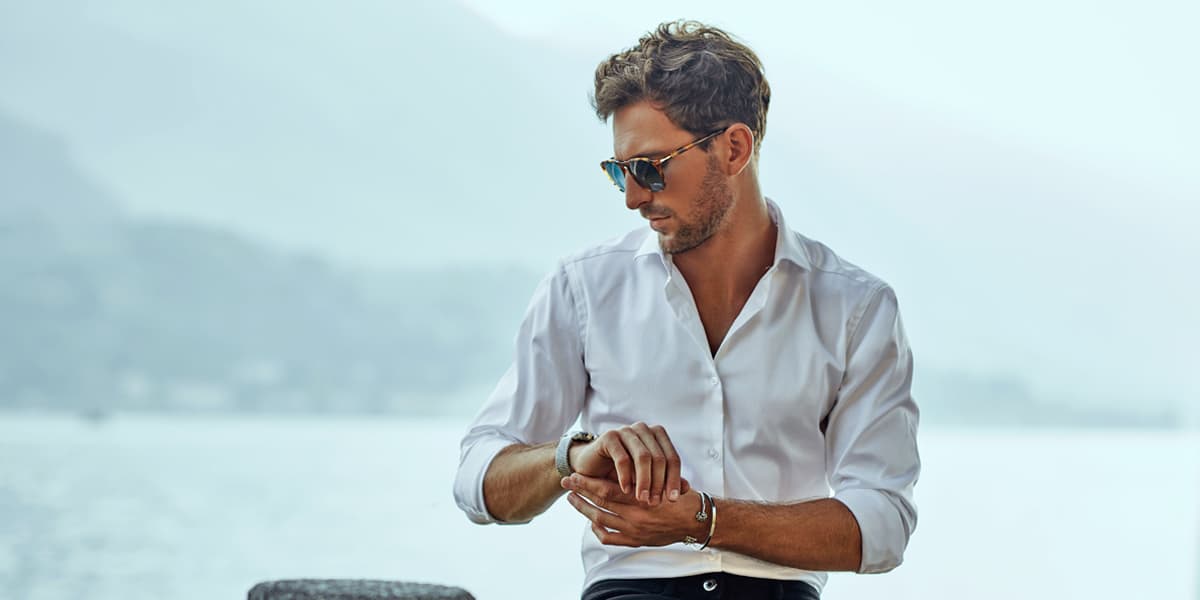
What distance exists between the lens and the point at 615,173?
2.10 meters

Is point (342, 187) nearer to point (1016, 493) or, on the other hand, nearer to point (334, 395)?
point (334, 395)

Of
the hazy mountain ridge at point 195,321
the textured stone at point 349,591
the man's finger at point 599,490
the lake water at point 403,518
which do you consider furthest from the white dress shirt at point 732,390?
the hazy mountain ridge at point 195,321

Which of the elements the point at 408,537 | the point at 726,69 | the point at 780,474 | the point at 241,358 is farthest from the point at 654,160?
the point at 241,358

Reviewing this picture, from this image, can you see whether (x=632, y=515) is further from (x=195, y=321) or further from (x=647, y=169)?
(x=195, y=321)

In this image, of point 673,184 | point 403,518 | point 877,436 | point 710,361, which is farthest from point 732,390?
point 403,518

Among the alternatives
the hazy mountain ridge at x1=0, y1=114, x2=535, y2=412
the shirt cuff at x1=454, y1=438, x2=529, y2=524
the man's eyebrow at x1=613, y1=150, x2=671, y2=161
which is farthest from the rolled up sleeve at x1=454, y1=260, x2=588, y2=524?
the hazy mountain ridge at x1=0, y1=114, x2=535, y2=412

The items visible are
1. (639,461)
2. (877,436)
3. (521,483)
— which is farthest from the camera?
(877,436)

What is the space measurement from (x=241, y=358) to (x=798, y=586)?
1366cm

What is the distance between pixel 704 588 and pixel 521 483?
32 centimetres

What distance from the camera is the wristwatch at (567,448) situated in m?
1.81

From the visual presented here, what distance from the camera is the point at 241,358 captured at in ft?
49.2

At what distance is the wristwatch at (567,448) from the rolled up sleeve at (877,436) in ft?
1.38

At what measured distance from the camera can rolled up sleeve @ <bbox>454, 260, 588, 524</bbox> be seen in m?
2.07

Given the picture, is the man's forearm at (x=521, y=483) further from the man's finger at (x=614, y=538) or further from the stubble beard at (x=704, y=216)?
the stubble beard at (x=704, y=216)
